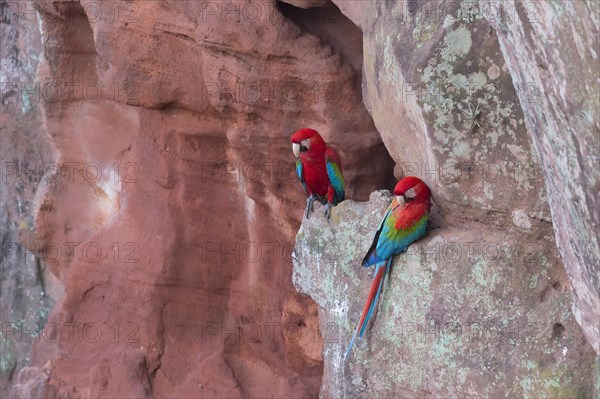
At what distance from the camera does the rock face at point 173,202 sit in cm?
520

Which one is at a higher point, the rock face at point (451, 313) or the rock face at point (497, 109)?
the rock face at point (497, 109)

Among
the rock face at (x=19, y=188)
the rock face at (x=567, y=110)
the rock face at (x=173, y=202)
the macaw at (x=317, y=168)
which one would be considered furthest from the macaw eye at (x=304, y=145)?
the rock face at (x=19, y=188)

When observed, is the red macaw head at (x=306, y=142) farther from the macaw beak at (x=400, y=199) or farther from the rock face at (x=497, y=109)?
the macaw beak at (x=400, y=199)

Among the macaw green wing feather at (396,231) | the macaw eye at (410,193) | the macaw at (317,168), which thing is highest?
the macaw at (317,168)

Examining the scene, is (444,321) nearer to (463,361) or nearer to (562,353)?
(463,361)

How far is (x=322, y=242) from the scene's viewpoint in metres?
4.48

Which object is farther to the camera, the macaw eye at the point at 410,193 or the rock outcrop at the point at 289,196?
the macaw eye at the point at 410,193

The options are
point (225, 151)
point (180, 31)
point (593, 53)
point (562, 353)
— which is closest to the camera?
point (593, 53)

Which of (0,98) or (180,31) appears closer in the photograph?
(180,31)

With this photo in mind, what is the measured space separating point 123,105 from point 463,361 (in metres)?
3.14

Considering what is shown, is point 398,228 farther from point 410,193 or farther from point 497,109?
point 497,109

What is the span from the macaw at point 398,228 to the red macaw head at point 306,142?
1.88 ft

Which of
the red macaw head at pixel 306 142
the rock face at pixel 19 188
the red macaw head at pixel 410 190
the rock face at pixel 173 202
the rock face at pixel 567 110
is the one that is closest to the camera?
the rock face at pixel 567 110

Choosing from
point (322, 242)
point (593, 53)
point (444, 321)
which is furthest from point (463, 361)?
point (593, 53)
